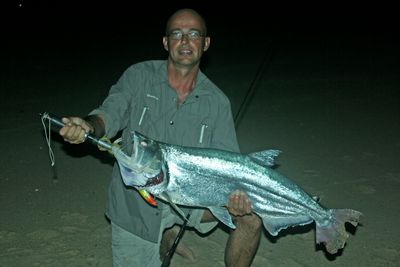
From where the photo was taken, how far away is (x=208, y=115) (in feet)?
13.0

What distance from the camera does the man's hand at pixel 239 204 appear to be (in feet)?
11.6

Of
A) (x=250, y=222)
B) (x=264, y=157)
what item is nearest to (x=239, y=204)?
(x=264, y=157)

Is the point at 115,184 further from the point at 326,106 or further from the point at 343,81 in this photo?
the point at 343,81

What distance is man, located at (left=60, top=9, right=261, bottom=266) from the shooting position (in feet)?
12.8

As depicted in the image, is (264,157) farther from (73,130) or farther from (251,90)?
(251,90)

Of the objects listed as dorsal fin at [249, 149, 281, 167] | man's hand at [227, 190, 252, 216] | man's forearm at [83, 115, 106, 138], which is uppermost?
dorsal fin at [249, 149, 281, 167]

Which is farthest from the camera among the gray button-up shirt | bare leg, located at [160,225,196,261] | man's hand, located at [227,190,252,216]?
bare leg, located at [160,225,196,261]

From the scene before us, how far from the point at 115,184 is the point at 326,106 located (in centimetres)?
652

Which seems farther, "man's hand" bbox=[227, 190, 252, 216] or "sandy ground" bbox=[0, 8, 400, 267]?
"sandy ground" bbox=[0, 8, 400, 267]

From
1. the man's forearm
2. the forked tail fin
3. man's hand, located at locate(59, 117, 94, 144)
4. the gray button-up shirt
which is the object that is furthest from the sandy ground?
man's hand, located at locate(59, 117, 94, 144)

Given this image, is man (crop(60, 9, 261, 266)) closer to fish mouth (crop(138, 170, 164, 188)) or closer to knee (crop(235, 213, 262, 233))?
knee (crop(235, 213, 262, 233))

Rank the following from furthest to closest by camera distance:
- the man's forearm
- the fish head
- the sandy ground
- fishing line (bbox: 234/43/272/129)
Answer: fishing line (bbox: 234/43/272/129)
the sandy ground
the man's forearm
the fish head

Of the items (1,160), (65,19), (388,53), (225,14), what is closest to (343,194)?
(1,160)

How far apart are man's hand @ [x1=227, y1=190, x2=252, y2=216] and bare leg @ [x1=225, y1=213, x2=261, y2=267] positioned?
31cm
